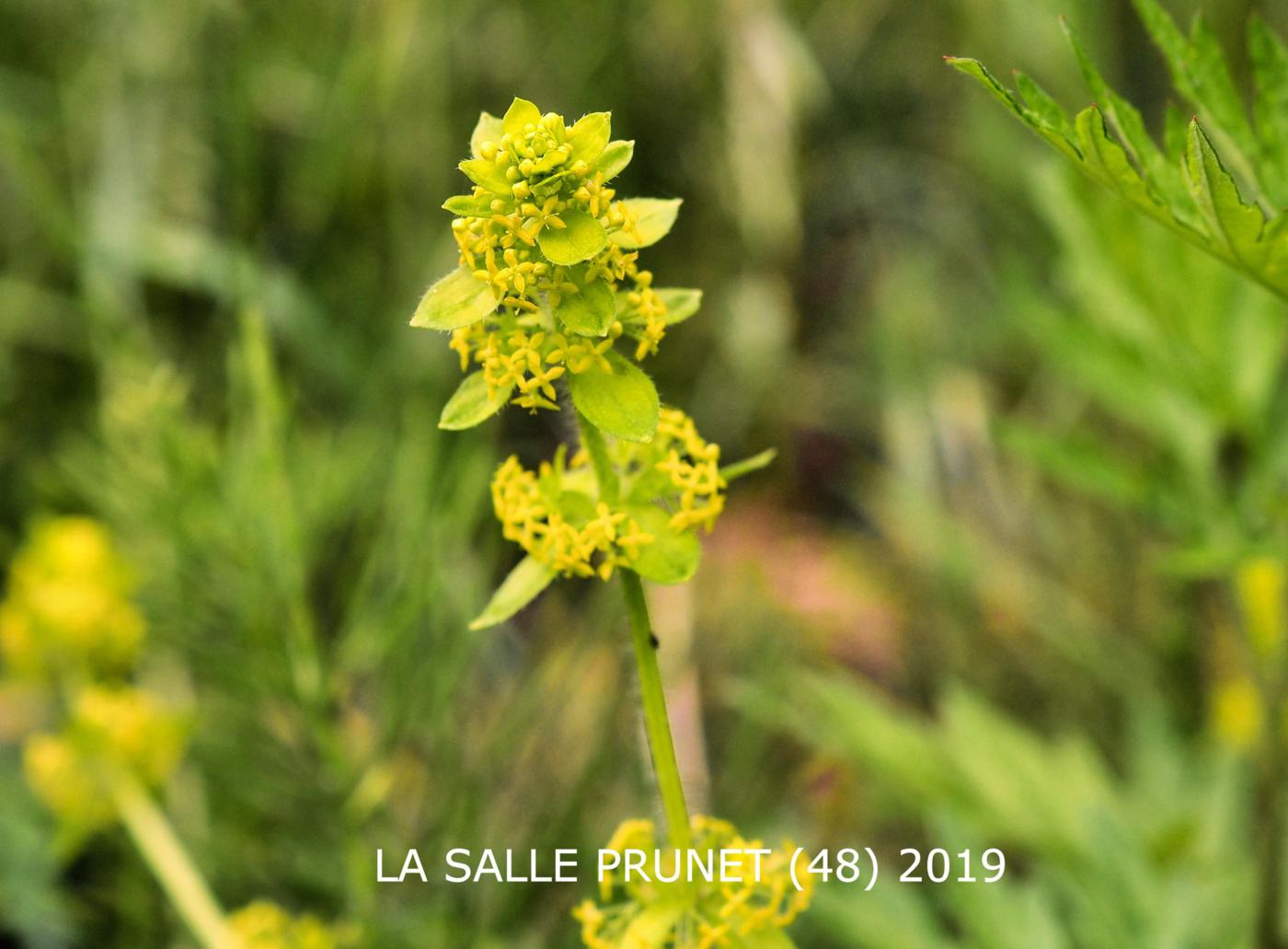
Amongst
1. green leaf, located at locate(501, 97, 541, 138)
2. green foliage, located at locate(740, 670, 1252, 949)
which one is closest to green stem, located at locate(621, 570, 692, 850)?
green leaf, located at locate(501, 97, 541, 138)

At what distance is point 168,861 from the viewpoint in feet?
3.96

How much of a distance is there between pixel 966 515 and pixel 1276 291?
58.2 inches

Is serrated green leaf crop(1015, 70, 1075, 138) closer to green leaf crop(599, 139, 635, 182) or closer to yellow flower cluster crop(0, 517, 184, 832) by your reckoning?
green leaf crop(599, 139, 635, 182)

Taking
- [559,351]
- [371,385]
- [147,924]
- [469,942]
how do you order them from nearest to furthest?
1. [559,351]
2. [469,942]
3. [147,924]
4. [371,385]

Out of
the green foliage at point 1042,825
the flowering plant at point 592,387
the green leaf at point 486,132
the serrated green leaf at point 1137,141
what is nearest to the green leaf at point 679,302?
the flowering plant at point 592,387

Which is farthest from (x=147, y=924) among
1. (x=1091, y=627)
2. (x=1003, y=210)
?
(x=1003, y=210)

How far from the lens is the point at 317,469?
1.45m

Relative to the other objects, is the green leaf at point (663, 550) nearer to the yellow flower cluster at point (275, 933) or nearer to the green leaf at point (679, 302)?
the green leaf at point (679, 302)

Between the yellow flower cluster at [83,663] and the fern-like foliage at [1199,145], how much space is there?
3.57 feet

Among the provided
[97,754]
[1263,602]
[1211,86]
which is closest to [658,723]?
[1211,86]

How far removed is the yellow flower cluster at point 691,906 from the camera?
589mm

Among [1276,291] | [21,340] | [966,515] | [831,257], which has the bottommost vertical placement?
[1276,291]

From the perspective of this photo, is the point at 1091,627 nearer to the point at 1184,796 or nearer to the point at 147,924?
the point at 1184,796

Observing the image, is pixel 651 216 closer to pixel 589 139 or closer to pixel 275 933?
pixel 589 139
